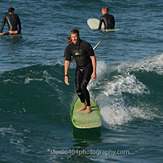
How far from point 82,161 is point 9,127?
240 centimetres

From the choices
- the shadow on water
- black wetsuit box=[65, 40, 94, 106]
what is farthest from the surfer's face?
the shadow on water

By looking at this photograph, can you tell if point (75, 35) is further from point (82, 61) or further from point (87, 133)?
point (87, 133)

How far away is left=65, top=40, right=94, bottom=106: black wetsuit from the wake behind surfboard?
479 mm

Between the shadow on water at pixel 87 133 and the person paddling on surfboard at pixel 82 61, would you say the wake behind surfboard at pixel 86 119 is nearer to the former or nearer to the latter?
the shadow on water at pixel 87 133

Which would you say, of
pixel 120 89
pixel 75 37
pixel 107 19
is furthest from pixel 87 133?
pixel 107 19

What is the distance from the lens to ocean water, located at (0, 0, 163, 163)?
254 inches

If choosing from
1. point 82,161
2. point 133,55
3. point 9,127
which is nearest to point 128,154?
point 82,161

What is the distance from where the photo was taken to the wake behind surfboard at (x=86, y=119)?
24.3 feet

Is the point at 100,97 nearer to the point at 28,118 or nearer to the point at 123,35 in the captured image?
the point at 28,118

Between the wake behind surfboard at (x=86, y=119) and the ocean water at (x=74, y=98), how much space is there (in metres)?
0.16

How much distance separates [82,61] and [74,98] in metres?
2.50

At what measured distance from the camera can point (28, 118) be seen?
8.34m

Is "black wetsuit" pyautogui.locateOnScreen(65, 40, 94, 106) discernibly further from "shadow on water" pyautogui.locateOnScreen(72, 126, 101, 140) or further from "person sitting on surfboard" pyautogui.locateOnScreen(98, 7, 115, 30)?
"person sitting on surfboard" pyautogui.locateOnScreen(98, 7, 115, 30)

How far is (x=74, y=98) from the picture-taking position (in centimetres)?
996
